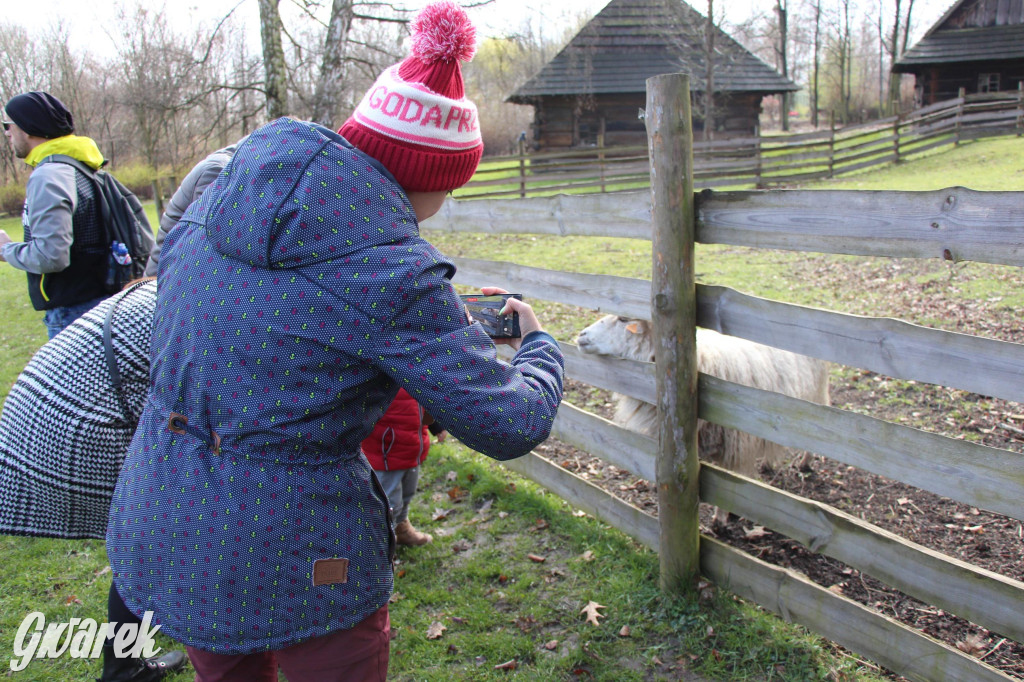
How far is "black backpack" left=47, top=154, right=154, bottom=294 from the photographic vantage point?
344 centimetres

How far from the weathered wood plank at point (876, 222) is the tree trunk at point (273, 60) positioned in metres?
9.60

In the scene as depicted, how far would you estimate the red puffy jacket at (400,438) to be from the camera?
309 centimetres

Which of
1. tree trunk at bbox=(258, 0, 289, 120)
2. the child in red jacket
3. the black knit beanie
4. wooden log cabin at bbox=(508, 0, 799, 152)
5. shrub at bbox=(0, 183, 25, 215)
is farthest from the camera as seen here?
wooden log cabin at bbox=(508, 0, 799, 152)

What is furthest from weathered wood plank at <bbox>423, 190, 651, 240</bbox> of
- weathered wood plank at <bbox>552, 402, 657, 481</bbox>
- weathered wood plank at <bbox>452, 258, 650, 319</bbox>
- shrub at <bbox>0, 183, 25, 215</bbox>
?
shrub at <bbox>0, 183, 25, 215</bbox>

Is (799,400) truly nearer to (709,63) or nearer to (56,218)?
(56,218)

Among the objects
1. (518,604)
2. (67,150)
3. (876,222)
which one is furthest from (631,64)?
(876,222)

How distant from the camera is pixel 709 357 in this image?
3.74 metres

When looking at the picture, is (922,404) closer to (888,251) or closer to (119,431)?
(888,251)

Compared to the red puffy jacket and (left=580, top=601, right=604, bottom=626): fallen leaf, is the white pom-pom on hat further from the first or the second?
(left=580, top=601, right=604, bottom=626): fallen leaf

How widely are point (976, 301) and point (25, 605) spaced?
7.45 m

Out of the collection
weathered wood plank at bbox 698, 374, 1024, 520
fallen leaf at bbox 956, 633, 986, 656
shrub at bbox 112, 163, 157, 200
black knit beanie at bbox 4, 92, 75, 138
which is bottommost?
fallen leaf at bbox 956, 633, 986, 656

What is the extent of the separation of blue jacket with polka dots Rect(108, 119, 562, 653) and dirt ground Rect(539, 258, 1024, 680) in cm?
197

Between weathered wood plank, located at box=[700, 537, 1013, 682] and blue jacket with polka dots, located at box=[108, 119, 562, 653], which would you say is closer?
blue jacket with polka dots, located at box=[108, 119, 562, 653]

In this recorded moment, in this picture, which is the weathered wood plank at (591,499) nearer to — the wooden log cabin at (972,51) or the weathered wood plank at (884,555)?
the weathered wood plank at (884,555)
